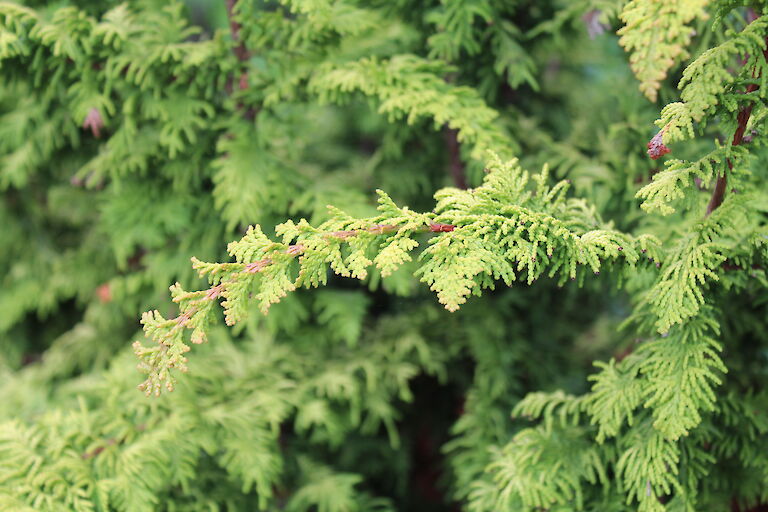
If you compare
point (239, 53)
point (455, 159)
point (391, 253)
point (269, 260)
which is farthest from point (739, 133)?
point (239, 53)

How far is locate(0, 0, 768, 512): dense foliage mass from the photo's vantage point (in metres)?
1.11

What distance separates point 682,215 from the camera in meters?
1.60

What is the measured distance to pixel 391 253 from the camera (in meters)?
1.06

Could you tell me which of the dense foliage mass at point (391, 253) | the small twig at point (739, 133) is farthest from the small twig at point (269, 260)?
the small twig at point (739, 133)

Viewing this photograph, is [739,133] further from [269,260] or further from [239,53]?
[239,53]

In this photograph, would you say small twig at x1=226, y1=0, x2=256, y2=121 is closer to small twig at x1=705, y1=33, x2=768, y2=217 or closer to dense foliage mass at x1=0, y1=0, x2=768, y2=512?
dense foliage mass at x1=0, y1=0, x2=768, y2=512

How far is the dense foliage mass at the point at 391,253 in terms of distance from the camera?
111 centimetres

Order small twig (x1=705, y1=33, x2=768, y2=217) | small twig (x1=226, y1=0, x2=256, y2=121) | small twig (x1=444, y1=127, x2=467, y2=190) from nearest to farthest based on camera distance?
small twig (x1=705, y1=33, x2=768, y2=217) < small twig (x1=226, y1=0, x2=256, y2=121) < small twig (x1=444, y1=127, x2=467, y2=190)

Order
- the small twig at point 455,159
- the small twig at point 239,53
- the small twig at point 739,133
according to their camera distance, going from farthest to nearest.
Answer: the small twig at point 455,159, the small twig at point 239,53, the small twig at point 739,133

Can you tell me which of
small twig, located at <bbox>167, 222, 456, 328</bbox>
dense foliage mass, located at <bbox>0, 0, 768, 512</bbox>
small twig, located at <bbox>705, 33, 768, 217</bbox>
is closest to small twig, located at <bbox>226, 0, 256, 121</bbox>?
dense foliage mass, located at <bbox>0, 0, 768, 512</bbox>

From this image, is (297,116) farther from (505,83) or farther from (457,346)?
(457,346)

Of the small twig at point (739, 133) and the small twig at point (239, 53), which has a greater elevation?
the small twig at point (739, 133)

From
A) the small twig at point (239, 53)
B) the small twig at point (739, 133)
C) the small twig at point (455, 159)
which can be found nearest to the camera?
the small twig at point (739, 133)

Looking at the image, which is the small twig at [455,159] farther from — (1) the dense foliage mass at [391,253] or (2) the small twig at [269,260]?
(2) the small twig at [269,260]
